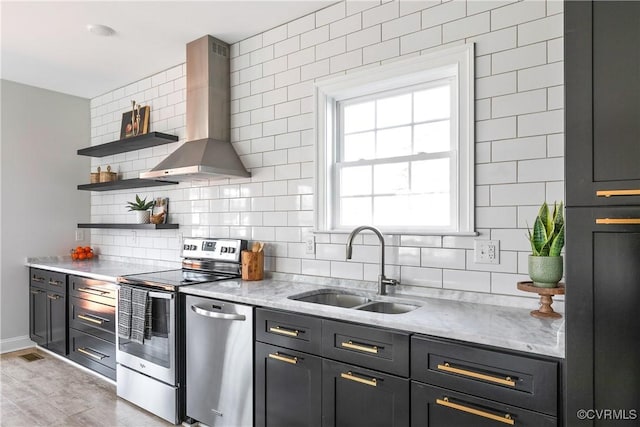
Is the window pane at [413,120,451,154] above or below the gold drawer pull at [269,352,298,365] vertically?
above

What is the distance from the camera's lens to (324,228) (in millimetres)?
2736

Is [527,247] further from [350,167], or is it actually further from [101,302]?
[101,302]

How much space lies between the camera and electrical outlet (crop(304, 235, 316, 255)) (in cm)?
278

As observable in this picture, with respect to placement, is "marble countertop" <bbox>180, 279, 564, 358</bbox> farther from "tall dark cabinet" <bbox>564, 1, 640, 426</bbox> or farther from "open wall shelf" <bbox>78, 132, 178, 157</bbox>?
"open wall shelf" <bbox>78, 132, 178, 157</bbox>

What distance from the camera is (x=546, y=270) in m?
1.70

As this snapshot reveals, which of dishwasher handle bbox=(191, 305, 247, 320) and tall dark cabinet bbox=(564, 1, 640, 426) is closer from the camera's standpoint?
tall dark cabinet bbox=(564, 1, 640, 426)

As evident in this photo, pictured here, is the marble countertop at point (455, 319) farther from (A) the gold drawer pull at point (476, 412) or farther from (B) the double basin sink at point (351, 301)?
(A) the gold drawer pull at point (476, 412)

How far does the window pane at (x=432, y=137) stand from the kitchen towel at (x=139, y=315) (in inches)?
79.6

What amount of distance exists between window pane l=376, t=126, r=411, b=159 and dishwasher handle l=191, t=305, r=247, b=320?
1.33 metres

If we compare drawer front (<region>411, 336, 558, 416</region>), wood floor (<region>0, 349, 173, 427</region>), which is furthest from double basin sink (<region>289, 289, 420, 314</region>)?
wood floor (<region>0, 349, 173, 427</region>)

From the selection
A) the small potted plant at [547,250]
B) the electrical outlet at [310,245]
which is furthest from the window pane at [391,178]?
the small potted plant at [547,250]

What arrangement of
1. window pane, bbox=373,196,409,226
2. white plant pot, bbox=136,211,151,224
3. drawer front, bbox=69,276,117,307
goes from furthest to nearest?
1. white plant pot, bbox=136,211,151,224
2. drawer front, bbox=69,276,117,307
3. window pane, bbox=373,196,409,226

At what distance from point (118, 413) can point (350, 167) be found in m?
2.31

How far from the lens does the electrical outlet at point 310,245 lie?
278cm
